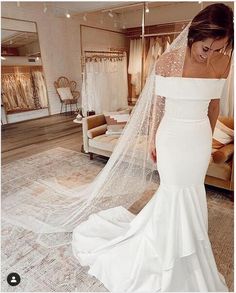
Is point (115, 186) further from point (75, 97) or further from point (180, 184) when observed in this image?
point (75, 97)

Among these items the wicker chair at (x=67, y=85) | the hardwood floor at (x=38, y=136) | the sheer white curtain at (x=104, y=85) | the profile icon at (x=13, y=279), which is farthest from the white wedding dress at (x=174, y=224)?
the wicker chair at (x=67, y=85)

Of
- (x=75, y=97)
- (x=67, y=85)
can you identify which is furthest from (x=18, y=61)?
(x=75, y=97)

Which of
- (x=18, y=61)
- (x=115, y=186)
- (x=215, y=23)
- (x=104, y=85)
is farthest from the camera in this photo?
(x=18, y=61)

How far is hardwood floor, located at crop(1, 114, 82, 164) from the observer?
13.6 ft

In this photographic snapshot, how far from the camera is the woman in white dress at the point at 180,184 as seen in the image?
3.93 feet

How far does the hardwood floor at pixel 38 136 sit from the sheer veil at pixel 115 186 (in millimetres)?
1837

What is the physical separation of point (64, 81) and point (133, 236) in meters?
6.16

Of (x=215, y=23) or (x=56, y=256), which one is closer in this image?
(x=215, y=23)

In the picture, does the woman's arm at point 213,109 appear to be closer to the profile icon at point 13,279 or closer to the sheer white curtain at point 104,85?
the profile icon at point 13,279

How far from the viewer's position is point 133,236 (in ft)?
5.06

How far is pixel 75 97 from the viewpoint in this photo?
7137 mm

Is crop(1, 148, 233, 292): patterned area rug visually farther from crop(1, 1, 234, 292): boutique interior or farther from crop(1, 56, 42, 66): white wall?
crop(1, 56, 42, 66): white wall

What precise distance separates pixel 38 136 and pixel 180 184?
417cm

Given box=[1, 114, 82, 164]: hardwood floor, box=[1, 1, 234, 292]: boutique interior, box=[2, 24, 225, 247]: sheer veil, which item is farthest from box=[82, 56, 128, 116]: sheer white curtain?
box=[2, 24, 225, 247]: sheer veil
